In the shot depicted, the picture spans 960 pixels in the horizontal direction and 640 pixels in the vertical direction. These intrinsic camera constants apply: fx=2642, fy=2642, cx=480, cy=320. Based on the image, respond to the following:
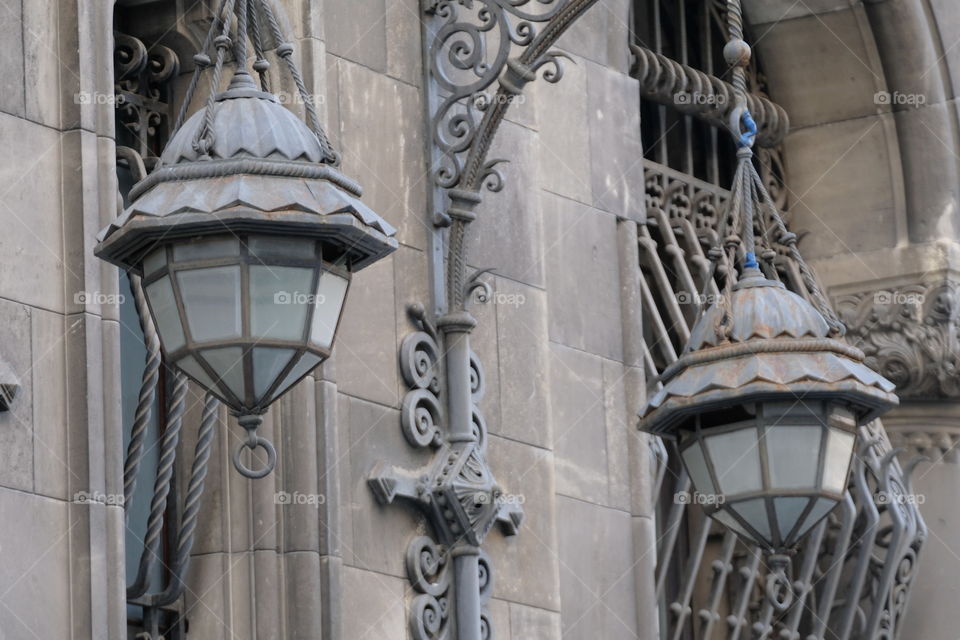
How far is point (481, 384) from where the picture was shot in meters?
10.8

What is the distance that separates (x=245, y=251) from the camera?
25.7 ft

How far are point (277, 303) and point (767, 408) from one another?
2483mm

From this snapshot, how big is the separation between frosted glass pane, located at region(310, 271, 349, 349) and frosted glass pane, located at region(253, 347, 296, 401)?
0.34 ft

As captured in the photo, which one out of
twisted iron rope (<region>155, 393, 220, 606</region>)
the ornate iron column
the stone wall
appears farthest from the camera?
the ornate iron column

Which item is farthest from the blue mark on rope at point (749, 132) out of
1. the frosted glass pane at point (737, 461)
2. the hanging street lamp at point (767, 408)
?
the frosted glass pane at point (737, 461)

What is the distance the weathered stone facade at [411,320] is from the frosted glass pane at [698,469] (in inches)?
43.7

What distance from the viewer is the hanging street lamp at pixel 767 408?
9.58m

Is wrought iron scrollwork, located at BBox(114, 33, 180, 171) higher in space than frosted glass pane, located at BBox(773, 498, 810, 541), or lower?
higher

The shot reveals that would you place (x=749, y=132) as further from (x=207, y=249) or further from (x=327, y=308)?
(x=207, y=249)

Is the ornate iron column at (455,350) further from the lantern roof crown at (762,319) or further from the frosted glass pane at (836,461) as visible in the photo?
the frosted glass pane at (836,461)

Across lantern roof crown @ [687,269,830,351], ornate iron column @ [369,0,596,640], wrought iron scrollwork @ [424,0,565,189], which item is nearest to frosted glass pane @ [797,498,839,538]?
lantern roof crown @ [687,269,830,351]

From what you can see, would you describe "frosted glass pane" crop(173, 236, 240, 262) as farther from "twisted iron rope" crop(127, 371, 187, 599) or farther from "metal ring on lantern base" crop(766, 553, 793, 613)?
"metal ring on lantern base" crop(766, 553, 793, 613)

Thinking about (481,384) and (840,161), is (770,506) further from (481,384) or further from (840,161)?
(840,161)

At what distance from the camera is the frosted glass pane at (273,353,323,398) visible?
788cm
